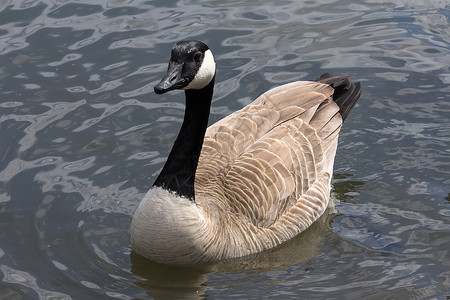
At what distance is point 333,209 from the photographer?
9477 mm

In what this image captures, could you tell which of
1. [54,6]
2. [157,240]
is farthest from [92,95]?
[157,240]

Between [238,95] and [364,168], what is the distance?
6.58 ft

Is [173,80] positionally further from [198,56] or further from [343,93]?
[343,93]

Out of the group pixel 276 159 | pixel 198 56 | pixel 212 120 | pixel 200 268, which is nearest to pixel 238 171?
pixel 276 159

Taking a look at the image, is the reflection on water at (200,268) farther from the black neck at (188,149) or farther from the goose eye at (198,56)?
the goose eye at (198,56)

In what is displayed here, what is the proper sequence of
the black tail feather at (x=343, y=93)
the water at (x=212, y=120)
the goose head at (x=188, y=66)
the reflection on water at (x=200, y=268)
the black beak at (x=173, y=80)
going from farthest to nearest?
the black tail feather at (x=343, y=93) < the water at (x=212, y=120) < the reflection on water at (x=200, y=268) < the goose head at (x=188, y=66) < the black beak at (x=173, y=80)

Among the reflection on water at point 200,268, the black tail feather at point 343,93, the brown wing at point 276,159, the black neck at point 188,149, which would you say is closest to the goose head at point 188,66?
the black neck at point 188,149

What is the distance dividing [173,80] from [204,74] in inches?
17.2

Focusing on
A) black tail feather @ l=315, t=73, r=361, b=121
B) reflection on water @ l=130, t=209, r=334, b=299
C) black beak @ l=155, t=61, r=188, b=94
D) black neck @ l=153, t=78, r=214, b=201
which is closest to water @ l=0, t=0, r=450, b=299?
reflection on water @ l=130, t=209, r=334, b=299

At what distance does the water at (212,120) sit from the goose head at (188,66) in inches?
77.6

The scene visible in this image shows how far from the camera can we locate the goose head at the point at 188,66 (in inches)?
284

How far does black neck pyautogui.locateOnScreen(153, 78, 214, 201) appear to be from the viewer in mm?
7797

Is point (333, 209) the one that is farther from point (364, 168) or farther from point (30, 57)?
point (30, 57)

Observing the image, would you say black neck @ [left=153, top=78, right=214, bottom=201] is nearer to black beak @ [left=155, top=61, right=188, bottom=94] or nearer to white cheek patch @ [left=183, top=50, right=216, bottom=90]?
white cheek patch @ [left=183, top=50, right=216, bottom=90]
